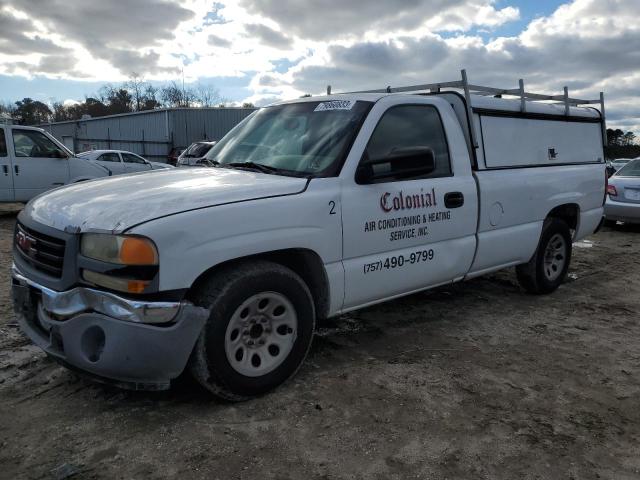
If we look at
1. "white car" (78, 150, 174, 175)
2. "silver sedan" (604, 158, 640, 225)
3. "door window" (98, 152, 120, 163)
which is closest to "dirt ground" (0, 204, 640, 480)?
"silver sedan" (604, 158, 640, 225)

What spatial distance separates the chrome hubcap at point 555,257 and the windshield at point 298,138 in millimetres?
2955

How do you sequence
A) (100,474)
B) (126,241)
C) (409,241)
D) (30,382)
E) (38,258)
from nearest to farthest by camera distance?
1. (100,474)
2. (126,241)
3. (38,258)
4. (30,382)
5. (409,241)

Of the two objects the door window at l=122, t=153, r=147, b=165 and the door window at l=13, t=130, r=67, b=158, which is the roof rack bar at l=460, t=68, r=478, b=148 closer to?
the door window at l=13, t=130, r=67, b=158

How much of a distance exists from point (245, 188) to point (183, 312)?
820 millimetres

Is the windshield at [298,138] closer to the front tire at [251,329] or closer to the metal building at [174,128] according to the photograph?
the front tire at [251,329]

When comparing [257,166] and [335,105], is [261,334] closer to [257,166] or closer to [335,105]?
[257,166]

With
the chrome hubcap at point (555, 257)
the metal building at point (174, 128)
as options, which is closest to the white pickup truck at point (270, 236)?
the chrome hubcap at point (555, 257)

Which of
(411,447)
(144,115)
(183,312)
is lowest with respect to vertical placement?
(411,447)

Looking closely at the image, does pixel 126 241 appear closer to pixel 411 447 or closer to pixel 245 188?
pixel 245 188

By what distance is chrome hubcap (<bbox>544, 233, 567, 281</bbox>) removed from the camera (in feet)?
18.4

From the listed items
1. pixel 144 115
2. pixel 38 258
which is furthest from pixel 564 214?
pixel 144 115

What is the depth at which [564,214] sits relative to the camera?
18.8 feet

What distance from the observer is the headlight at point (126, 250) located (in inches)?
103

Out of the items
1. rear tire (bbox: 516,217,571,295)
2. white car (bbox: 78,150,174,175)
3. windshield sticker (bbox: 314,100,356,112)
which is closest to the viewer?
windshield sticker (bbox: 314,100,356,112)
